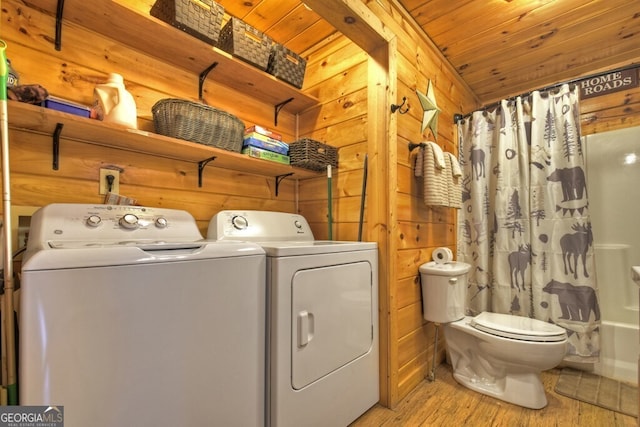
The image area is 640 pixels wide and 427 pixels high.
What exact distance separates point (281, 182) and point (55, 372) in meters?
1.48

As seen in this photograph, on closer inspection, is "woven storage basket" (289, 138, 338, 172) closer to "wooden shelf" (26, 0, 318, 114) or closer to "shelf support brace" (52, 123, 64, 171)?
"wooden shelf" (26, 0, 318, 114)

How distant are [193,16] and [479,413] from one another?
7.97ft

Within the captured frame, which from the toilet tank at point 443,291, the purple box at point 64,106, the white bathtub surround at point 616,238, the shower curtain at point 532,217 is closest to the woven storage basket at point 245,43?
the purple box at point 64,106

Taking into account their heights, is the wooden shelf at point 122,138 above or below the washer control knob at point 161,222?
above

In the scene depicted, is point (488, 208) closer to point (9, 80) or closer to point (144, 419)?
point (144, 419)

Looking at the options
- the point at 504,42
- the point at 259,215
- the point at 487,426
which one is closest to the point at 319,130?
the point at 259,215

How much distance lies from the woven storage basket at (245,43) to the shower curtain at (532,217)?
1719 mm

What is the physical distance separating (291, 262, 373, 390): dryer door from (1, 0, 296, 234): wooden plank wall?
761 millimetres

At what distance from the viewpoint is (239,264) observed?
3.36ft

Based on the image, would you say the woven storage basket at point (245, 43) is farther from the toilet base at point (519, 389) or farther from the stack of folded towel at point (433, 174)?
the toilet base at point (519, 389)

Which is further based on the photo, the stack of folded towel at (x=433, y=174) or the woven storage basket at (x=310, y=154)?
the stack of folded towel at (x=433, y=174)

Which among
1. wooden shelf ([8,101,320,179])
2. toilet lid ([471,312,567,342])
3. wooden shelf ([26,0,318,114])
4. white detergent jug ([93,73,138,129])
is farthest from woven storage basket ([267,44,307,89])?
toilet lid ([471,312,567,342])

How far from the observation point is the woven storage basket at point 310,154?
168cm

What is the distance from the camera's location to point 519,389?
5.28 ft
